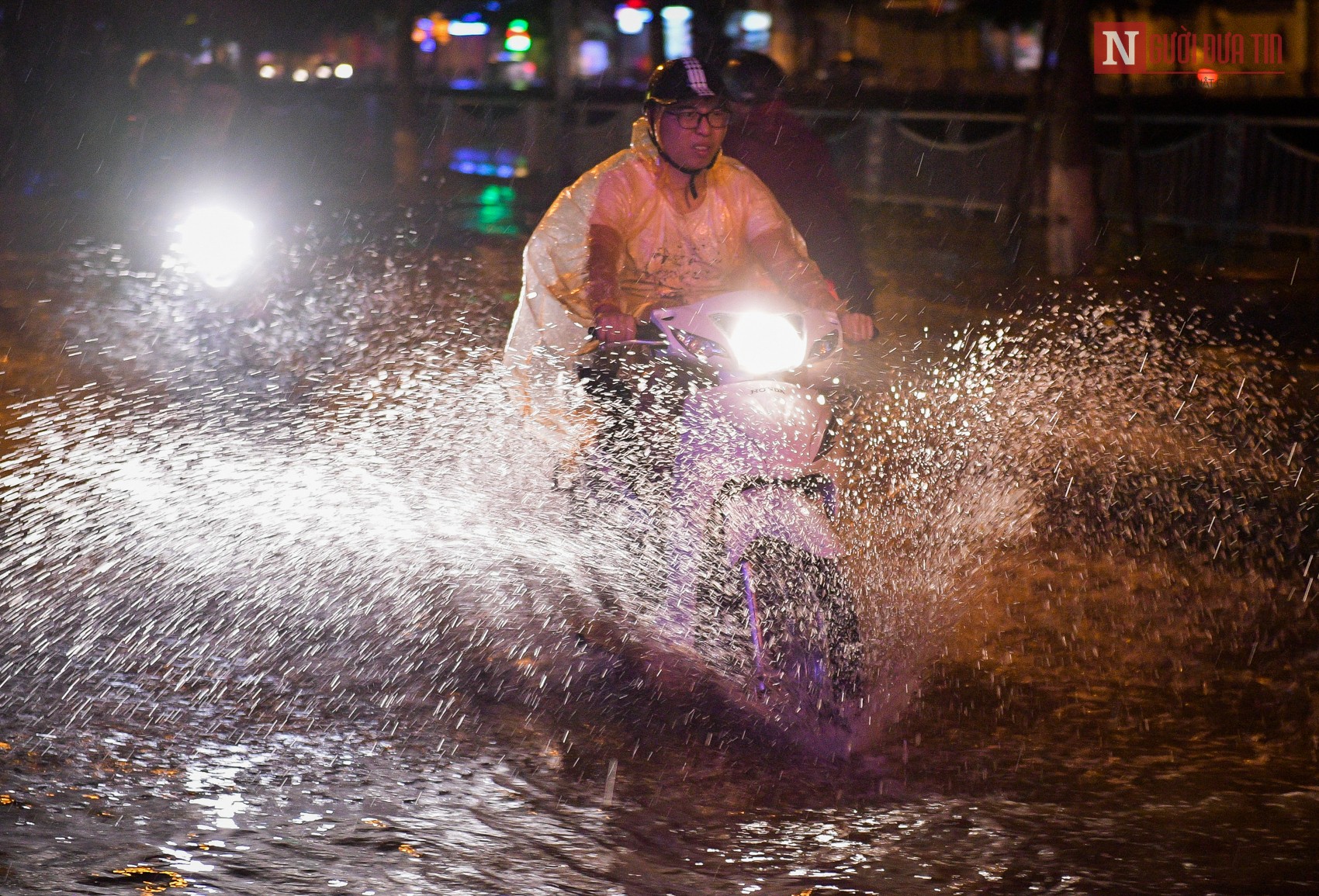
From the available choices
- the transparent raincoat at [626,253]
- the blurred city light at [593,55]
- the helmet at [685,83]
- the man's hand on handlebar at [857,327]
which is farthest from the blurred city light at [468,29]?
the man's hand on handlebar at [857,327]

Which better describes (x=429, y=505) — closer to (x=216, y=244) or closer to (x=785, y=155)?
(x=785, y=155)

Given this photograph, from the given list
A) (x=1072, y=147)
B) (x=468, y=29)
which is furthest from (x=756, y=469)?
(x=468, y=29)

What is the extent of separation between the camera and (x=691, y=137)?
4812mm

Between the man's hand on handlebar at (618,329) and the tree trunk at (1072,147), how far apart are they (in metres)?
9.72

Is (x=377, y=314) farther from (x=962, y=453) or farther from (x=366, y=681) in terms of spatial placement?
(x=366, y=681)

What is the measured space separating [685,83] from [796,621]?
63.9 inches

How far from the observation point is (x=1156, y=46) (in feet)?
106

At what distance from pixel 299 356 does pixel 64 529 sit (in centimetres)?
419

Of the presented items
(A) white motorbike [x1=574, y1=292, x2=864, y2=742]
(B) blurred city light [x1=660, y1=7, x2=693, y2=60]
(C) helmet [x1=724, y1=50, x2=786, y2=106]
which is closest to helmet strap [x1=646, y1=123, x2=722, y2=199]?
(A) white motorbike [x1=574, y1=292, x2=864, y2=742]

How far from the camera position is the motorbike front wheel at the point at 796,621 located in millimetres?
4410

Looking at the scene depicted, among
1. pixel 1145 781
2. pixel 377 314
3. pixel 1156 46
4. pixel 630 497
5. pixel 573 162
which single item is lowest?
pixel 1145 781

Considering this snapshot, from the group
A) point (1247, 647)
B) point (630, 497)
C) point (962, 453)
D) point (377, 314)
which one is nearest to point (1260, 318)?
point (962, 453)

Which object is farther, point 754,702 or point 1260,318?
point 1260,318

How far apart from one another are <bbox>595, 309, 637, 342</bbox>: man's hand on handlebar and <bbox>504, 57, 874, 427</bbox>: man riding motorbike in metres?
0.34
